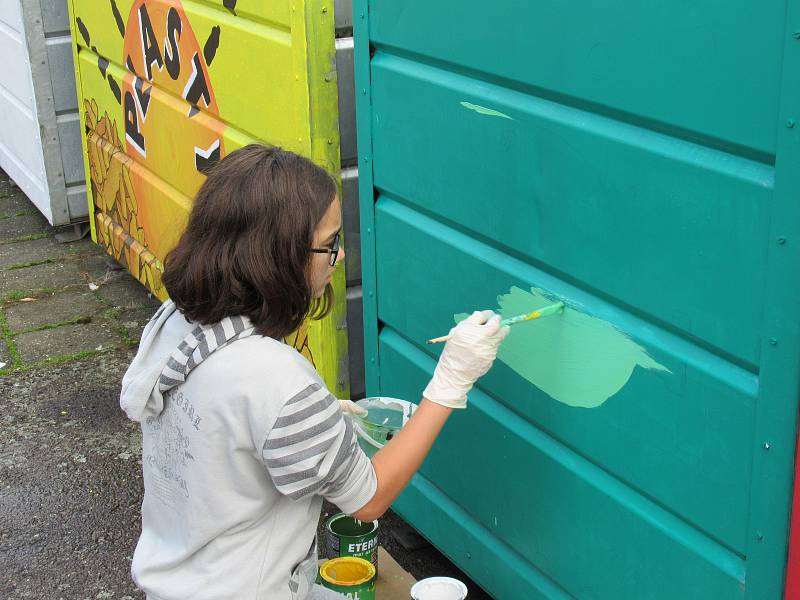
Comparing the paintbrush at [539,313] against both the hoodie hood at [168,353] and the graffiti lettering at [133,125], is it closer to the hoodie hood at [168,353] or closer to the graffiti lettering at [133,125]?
the hoodie hood at [168,353]

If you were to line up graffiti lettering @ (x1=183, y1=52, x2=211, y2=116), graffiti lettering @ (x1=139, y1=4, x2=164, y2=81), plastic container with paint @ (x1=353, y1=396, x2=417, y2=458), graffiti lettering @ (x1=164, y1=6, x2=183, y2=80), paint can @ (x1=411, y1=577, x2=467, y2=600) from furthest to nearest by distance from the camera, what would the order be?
graffiti lettering @ (x1=139, y1=4, x2=164, y2=81), graffiti lettering @ (x1=164, y1=6, x2=183, y2=80), graffiti lettering @ (x1=183, y1=52, x2=211, y2=116), plastic container with paint @ (x1=353, y1=396, x2=417, y2=458), paint can @ (x1=411, y1=577, x2=467, y2=600)

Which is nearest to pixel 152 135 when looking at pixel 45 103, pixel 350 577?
pixel 45 103

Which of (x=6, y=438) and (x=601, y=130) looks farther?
(x=6, y=438)

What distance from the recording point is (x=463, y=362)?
2.27 m

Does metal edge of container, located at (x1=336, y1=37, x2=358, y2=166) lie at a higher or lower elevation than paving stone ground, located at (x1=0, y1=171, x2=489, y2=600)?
higher

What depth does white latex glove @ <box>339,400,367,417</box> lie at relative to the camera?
2.73 meters

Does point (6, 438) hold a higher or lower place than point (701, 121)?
lower

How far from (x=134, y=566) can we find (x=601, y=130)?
4.33 ft

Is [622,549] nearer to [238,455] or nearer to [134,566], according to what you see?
[238,455]

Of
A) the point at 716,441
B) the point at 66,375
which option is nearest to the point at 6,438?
the point at 66,375

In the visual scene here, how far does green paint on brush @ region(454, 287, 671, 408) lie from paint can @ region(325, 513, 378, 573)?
0.66 meters

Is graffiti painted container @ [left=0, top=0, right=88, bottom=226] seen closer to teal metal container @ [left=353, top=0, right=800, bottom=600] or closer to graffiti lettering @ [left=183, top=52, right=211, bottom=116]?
graffiti lettering @ [left=183, top=52, right=211, bottom=116]

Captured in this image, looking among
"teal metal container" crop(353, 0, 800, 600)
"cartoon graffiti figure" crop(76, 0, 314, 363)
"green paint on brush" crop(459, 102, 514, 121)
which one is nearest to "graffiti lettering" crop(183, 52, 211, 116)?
"cartoon graffiti figure" crop(76, 0, 314, 363)

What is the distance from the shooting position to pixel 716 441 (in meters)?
1.98
